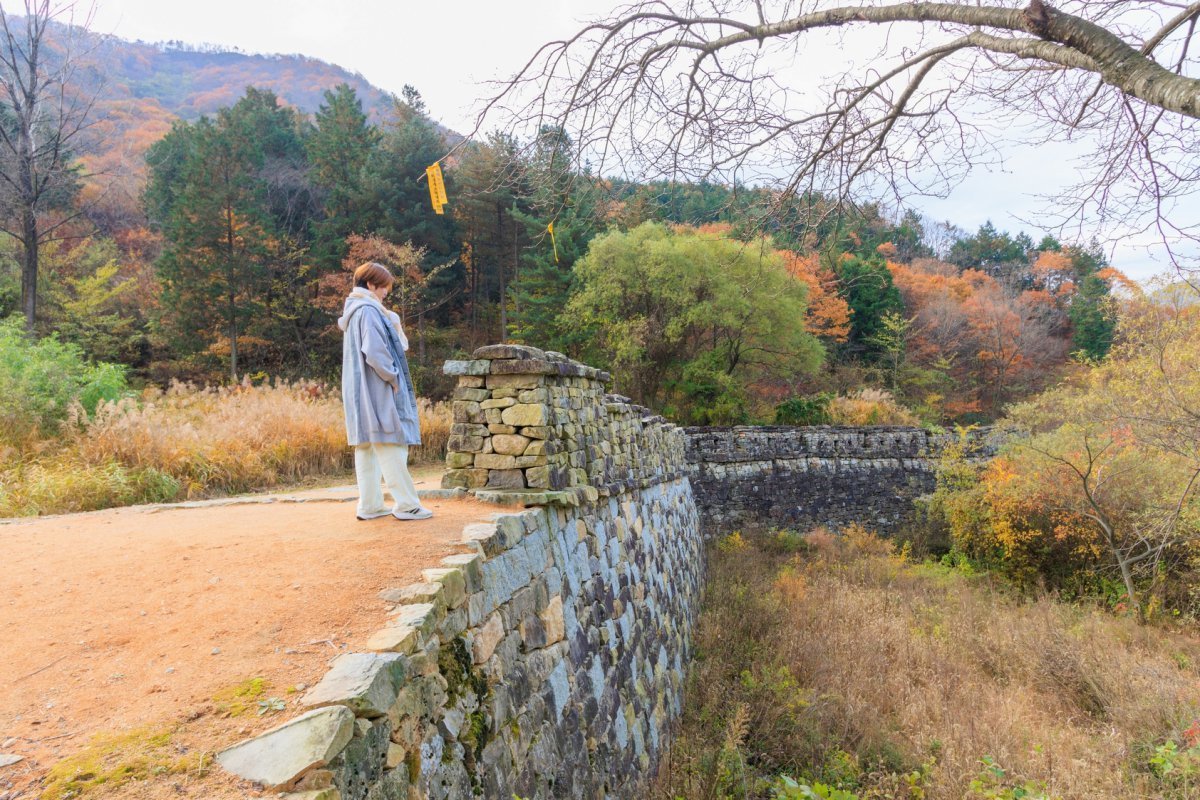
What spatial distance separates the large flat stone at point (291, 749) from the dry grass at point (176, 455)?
589 cm

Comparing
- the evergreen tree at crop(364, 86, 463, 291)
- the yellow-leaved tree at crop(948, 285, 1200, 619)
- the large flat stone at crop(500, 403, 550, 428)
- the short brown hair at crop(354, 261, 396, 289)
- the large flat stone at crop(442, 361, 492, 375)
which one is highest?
the evergreen tree at crop(364, 86, 463, 291)

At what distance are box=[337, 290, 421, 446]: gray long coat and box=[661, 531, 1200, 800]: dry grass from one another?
3.37 m

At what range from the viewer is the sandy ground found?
5.92 ft

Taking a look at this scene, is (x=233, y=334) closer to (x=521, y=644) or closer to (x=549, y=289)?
(x=549, y=289)

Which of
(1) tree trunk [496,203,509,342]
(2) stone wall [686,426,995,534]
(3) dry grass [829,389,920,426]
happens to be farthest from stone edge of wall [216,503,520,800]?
(3) dry grass [829,389,920,426]

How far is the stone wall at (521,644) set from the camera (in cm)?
193

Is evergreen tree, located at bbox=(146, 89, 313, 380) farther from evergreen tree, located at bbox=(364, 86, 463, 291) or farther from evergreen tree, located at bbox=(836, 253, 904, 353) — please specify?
evergreen tree, located at bbox=(836, 253, 904, 353)

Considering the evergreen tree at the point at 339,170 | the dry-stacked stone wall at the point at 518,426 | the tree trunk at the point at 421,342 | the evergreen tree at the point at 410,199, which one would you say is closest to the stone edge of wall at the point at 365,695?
the dry-stacked stone wall at the point at 518,426

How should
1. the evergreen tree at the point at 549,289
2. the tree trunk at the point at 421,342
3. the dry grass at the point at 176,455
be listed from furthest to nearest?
the tree trunk at the point at 421,342, the evergreen tree at the point at 549,289, the dry grass at the point at 176,455

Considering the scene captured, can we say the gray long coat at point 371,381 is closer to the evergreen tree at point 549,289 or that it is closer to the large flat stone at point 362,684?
the large flat stone at point 362,684

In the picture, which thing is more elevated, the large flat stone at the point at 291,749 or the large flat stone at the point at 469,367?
the large flat stone at the point at 469,367

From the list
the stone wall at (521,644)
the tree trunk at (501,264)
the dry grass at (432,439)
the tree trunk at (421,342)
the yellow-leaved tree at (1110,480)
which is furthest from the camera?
the tree trunk at (501,264)

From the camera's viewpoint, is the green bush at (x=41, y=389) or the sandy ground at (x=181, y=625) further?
the green bush at (x=41, y=389)

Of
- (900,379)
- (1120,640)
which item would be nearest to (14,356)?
(1120,640)
